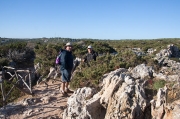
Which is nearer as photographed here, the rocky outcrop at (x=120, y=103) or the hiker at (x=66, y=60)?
the rocky outcrop at (x=120, y=103)

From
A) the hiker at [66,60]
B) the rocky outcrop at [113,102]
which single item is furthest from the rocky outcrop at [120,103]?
the hiker at [66,60]

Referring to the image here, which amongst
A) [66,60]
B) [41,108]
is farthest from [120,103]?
[41,108]

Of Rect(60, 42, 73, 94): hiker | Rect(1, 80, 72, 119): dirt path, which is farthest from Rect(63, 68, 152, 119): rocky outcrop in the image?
Rect(60, 42, 73, 94): hiker

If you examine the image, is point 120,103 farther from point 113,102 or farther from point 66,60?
point 66,60

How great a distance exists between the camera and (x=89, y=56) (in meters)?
11.1

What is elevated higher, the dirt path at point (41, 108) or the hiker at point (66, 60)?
the hiker at point (66, 60)

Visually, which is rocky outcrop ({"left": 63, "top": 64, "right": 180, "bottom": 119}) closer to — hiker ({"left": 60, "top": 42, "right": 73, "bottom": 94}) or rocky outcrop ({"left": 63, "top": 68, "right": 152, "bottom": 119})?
rocky outcrop ({"left": 63, "top": 68, "right": 152, "bottom": 119})

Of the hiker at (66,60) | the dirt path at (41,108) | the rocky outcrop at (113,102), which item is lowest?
the dirt path at (41,108)

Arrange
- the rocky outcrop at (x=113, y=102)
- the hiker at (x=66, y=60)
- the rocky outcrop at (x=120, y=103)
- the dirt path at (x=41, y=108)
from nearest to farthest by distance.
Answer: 1. the rocky outcrop at (x=120, y=103)
2. the rocky outcrop at (x=113, y=102)
3. the dirt path at (x=41, y=108)
4. the hiker at (x=66, y=60)

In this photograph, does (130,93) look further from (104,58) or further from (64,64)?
(104,58)

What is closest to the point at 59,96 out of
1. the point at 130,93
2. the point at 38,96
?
the point at 38,96

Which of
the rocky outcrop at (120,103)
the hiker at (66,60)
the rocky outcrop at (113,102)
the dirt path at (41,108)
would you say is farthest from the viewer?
the hiker at (66,60)

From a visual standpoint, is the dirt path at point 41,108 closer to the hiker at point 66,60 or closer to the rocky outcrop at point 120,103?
the rocky outcrop at point 120,103

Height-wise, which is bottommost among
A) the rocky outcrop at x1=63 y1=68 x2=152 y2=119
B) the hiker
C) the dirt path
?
the dirt path
